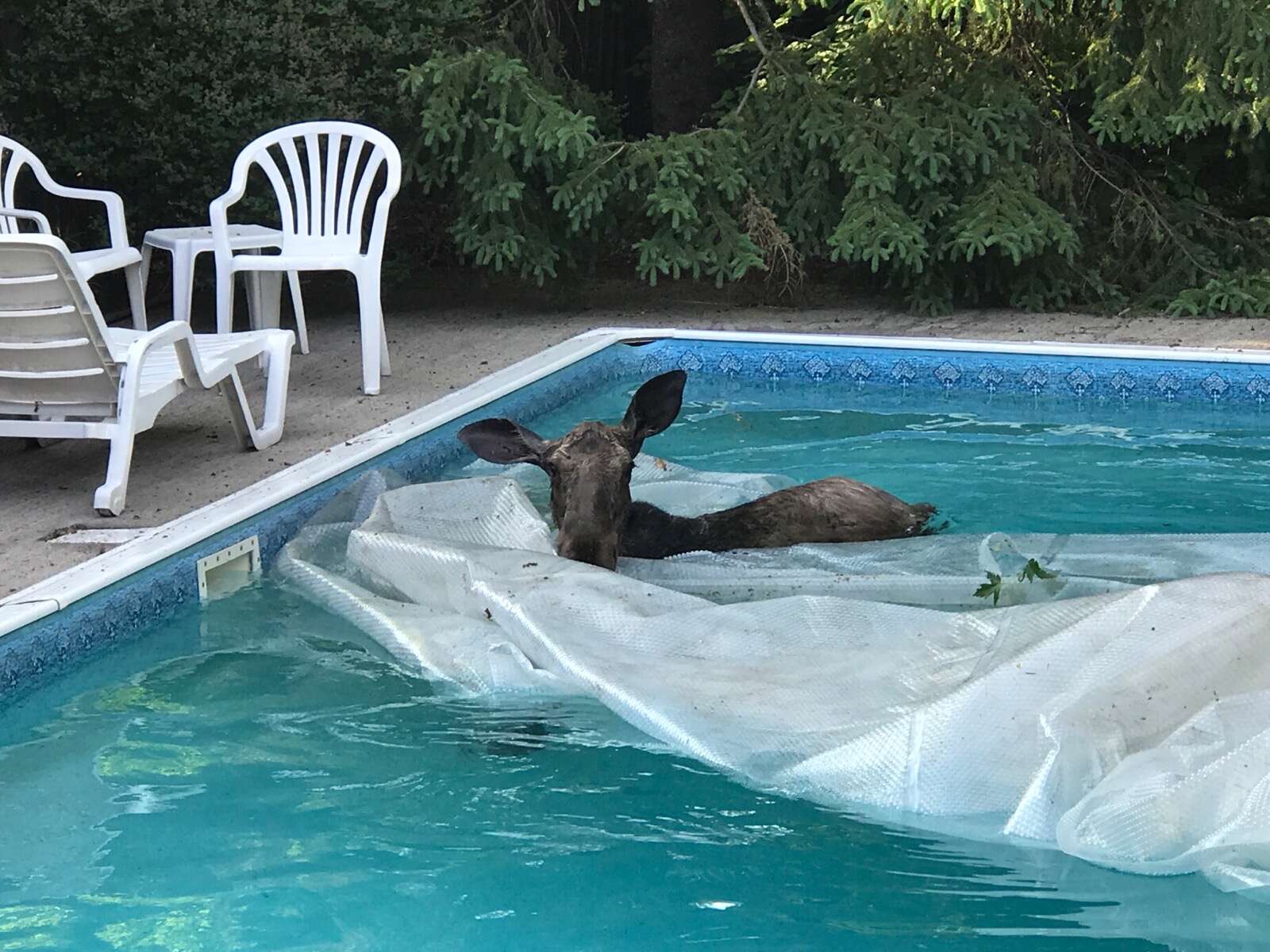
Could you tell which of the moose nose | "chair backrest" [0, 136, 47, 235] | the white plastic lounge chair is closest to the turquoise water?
the moose nose

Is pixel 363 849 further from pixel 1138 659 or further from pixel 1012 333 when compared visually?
pixel 1012 333

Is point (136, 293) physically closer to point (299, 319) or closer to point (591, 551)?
point (299, 319)

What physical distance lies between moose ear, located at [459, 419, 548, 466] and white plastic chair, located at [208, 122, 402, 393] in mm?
2674

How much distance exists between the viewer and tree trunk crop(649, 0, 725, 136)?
38.9 ft

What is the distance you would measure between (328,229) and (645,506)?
357 centimetres

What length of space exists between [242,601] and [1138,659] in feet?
9.74

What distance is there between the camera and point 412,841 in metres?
3.52

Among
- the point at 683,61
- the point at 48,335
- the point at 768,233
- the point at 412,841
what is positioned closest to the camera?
the point at 412,841

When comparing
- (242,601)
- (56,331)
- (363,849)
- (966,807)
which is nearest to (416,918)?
(363,849)

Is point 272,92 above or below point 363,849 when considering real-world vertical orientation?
above

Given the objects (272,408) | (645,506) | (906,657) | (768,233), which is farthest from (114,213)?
(906,657)

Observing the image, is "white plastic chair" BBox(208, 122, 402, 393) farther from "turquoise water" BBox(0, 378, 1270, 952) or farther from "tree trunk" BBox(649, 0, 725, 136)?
"tree trunk" BBox(649, 0, 725, 136)

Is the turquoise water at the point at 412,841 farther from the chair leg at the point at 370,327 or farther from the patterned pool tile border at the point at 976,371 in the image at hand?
the patterned pool tile border at the point at 976,371

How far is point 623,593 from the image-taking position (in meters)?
4.34
